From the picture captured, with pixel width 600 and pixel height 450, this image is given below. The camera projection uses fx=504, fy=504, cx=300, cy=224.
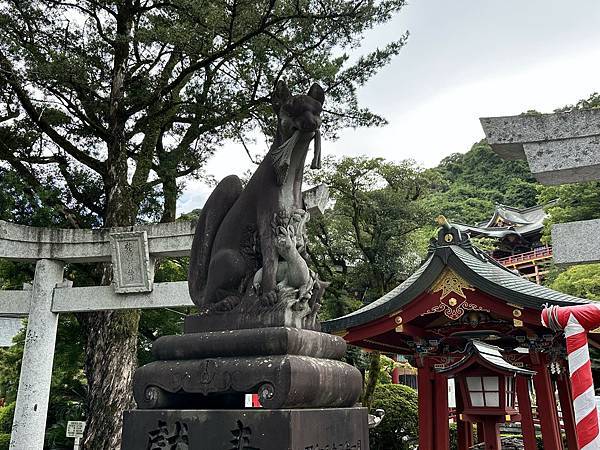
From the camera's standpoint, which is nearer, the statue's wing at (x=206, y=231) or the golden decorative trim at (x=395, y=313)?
the statue's wing at (x=206, y=231)

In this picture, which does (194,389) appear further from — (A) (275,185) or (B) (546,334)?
(B) (546,334)

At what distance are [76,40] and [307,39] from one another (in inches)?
183

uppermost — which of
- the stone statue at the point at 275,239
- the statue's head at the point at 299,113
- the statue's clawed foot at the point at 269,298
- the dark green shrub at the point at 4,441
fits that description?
the statue's head at the point at 299,113

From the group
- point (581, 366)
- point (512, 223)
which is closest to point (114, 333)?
point (581, 366)

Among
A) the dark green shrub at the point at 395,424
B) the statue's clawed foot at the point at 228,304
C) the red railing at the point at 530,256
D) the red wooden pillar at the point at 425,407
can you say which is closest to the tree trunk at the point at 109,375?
the red wooden pillar at the point at 425,407

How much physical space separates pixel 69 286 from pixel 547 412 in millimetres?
8243

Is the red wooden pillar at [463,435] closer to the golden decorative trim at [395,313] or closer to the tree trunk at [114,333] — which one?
the golden decorative trim at [395,313]

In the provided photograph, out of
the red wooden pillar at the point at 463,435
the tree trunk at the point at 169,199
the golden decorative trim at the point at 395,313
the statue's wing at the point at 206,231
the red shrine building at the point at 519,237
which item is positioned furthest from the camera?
the red shrine building at the point at 519,237

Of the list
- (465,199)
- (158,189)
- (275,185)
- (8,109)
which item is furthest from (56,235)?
(465,199)

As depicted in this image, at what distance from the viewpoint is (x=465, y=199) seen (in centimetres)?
→ 5297

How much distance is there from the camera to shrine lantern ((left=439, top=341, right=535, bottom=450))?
738 cm

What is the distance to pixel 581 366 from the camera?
3.49 metres

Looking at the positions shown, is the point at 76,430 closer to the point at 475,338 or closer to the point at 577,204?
the point at 475,338

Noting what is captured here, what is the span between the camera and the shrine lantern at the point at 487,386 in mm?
7379
